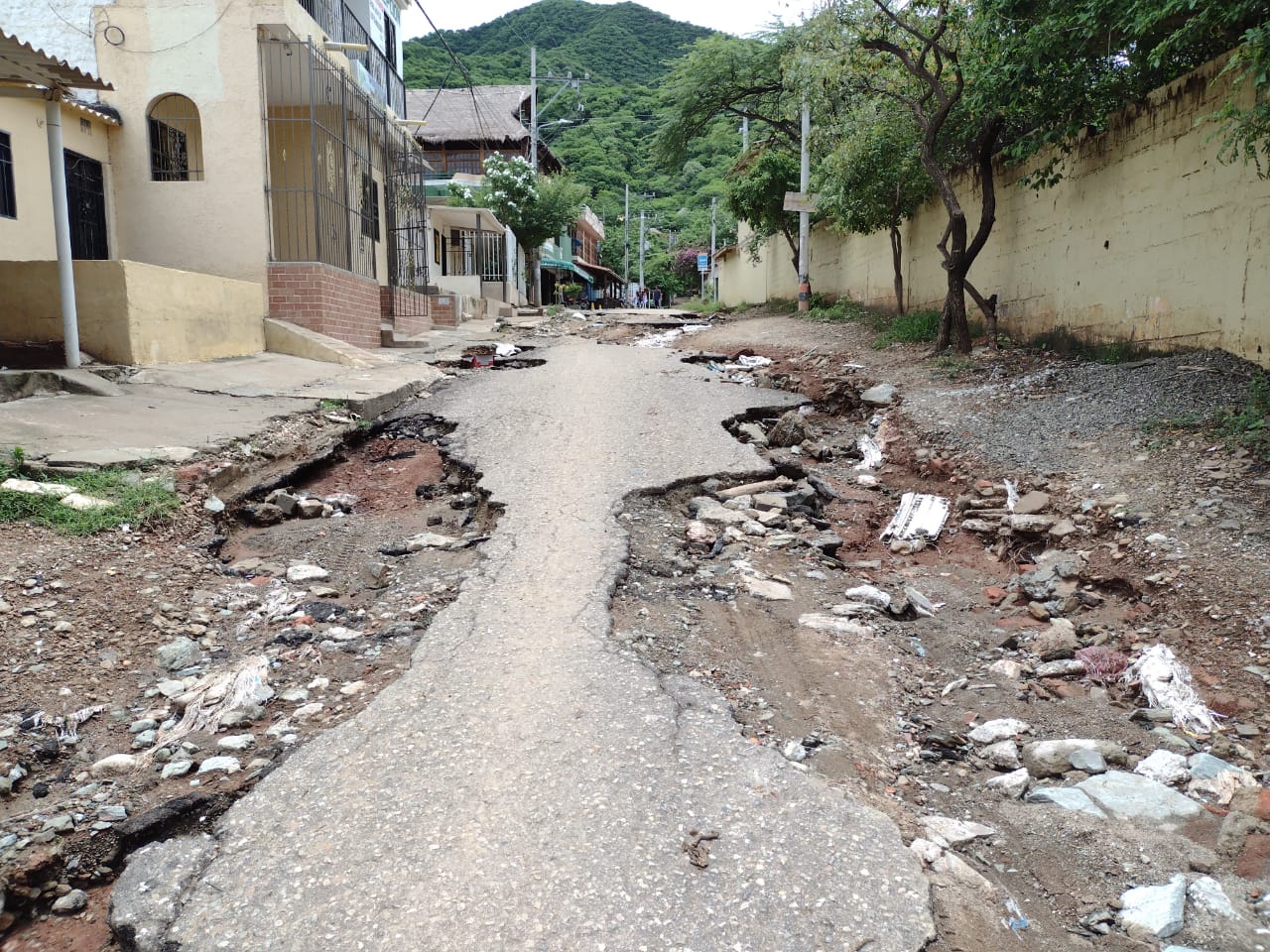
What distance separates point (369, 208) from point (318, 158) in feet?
7.15

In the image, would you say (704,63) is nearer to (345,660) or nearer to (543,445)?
(543,445)

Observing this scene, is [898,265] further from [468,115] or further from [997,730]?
[468,115]

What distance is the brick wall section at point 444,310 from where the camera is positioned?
17156mm

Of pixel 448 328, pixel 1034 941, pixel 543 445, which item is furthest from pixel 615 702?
pixel 448 328

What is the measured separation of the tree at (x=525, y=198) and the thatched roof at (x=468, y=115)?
5963 millimetres

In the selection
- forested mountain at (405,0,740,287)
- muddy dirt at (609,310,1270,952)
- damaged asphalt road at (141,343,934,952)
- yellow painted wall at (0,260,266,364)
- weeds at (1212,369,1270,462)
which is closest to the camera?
damaged asphalt road at (141,343,934,952)

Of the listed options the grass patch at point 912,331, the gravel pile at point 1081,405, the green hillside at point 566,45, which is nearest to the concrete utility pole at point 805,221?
the grass patch at point 912,331

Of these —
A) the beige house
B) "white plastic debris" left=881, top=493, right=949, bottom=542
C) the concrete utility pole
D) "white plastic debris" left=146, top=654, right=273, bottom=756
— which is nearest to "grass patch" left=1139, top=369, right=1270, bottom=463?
"white plastic debris" left=881, top=493, right=949, bottom=542

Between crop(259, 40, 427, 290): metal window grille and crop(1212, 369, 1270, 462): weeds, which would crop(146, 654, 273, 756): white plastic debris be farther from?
crop(259, 40, 427, 290): metal window grille

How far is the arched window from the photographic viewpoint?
10398 millimetres

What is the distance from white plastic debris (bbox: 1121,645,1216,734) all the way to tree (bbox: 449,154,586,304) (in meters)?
25.0

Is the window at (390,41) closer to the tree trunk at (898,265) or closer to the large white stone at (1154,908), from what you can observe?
the tree trunk at (898,265)

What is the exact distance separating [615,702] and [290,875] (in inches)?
43.7

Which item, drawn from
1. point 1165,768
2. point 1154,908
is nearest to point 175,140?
point 1165,768
